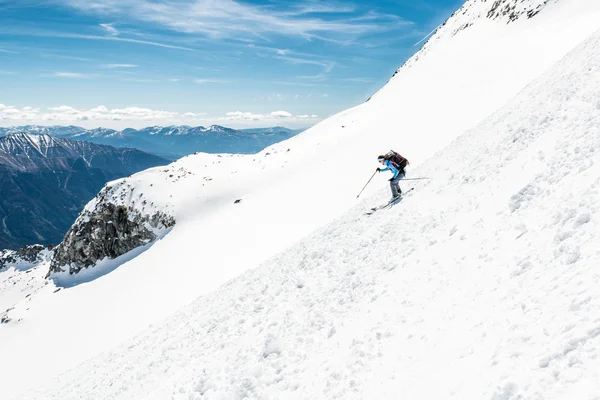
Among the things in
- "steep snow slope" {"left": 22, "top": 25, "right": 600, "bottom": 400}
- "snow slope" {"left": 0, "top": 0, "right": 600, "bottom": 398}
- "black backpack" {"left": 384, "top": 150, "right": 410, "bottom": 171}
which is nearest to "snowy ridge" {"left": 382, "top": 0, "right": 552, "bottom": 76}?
"snow slope" {"left": 0, "top": 0, "right": 600, "bottom": 398}

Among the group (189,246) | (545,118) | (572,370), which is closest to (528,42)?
(545,118)

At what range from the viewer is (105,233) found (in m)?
56.5

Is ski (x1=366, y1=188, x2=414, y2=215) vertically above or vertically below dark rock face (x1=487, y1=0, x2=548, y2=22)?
below

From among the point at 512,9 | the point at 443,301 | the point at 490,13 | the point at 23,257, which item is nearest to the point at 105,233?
the point at 443,301

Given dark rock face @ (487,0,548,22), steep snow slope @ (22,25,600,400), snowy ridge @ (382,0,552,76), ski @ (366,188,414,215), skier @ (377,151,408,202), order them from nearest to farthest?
steep snow slope @ (22,25,600,400), ski @ (366,188,414,215), skier @ (377,151,408,202), dark rock face @ (487,0,548,22), snowy ridge @ (382,0,552,76)

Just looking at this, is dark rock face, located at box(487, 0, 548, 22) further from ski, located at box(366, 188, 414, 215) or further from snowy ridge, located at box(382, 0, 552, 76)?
ski, located at box(366, 188, 414, 215)

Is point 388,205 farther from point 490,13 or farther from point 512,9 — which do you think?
point 490,13

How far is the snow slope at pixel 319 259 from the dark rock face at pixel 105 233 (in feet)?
10.4

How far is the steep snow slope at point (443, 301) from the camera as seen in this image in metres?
6.10

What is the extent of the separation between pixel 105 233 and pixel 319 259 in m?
52.4

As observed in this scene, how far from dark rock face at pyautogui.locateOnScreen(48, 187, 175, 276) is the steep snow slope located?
3588cm

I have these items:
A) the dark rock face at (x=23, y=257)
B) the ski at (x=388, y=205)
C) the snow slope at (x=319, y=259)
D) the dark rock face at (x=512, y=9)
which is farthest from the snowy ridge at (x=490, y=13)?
the dark rock face at (x=23, y=257)

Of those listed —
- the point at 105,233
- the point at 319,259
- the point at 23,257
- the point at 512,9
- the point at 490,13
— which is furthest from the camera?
the point at 23,257

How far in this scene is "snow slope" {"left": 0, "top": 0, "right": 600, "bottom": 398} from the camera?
923 centimetres
